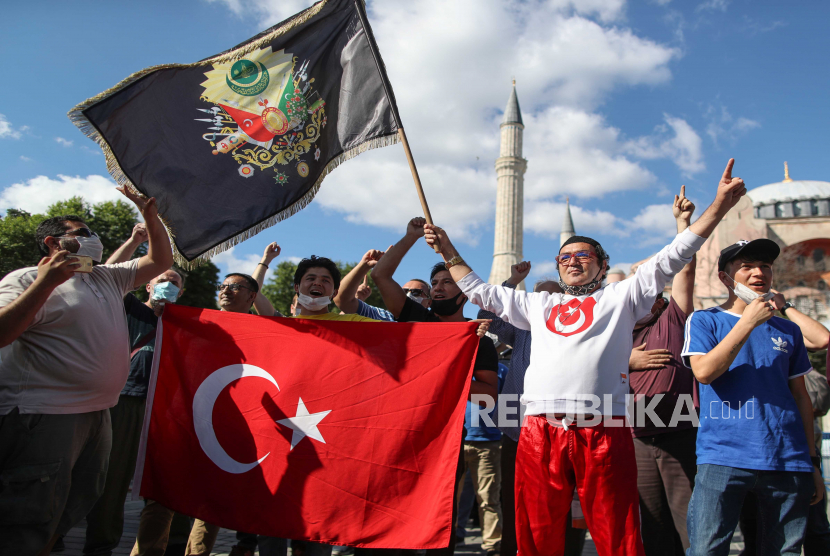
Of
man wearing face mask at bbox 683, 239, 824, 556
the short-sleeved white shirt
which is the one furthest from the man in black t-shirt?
the short-sleeved white shirt

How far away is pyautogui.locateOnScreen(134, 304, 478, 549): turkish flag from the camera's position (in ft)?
11.3

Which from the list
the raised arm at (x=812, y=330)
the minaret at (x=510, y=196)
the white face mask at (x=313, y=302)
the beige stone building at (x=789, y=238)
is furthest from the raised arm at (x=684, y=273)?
the minaret at (x=510, y=196)

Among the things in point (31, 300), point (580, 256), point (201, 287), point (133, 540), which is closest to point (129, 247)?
point (31, 300)

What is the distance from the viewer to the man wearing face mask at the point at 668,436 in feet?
11.9

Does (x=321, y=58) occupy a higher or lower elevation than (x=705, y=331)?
higher

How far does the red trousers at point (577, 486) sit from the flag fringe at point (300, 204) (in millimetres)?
2048

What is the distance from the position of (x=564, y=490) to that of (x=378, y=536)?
122cm

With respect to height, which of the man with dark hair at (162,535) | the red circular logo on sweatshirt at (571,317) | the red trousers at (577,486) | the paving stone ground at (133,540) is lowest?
the paving stone ground at (133,540)

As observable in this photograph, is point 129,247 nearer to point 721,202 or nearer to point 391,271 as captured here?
point 391,271

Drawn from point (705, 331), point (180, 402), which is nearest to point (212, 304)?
point (180, 402)

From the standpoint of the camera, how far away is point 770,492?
9.34ft

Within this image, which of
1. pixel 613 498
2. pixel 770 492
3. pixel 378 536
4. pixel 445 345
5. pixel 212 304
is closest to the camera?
pixel 613 498

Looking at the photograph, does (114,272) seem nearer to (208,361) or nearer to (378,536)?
(208,361)

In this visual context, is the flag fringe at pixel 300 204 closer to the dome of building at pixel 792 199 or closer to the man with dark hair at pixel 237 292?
the man with dark hair at pixel 237 292
